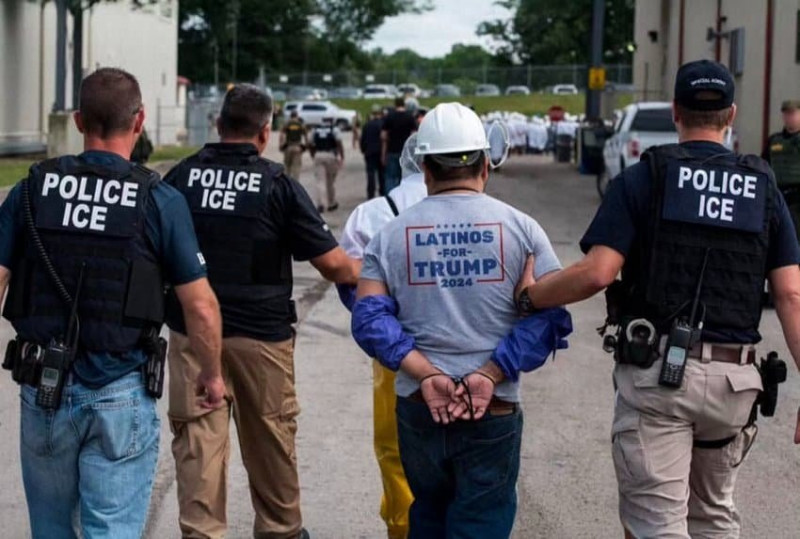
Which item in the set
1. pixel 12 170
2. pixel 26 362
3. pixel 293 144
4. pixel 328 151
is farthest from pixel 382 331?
pixel 12 170

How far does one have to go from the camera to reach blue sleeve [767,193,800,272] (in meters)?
4.75

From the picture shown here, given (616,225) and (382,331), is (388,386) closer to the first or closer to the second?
(382,331)

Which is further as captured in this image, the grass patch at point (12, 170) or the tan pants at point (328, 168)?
the tan pants at point (328, 168)

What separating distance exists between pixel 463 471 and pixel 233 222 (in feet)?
5.22

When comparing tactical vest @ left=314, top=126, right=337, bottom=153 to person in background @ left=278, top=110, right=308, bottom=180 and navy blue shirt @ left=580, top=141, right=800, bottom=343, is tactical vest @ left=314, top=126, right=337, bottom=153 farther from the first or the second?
navy blue shirt @ left=580, top=141, right=800, bottom=343

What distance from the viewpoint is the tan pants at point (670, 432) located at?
4.62m

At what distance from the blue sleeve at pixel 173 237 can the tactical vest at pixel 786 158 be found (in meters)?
9.00

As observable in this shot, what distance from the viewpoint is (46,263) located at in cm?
434

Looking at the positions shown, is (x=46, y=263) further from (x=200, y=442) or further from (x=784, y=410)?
(x=784, y=410)

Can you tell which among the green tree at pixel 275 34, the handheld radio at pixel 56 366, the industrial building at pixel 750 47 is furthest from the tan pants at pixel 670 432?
the green tree at pixel 275 34

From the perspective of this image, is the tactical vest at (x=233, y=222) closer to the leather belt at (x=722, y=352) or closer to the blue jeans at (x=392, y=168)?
the leather belt at (x=722, y=352)

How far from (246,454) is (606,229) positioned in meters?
2.04

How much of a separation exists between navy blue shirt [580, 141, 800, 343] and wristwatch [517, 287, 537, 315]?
A: 0.31 m

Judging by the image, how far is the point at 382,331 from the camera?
4.50 m
